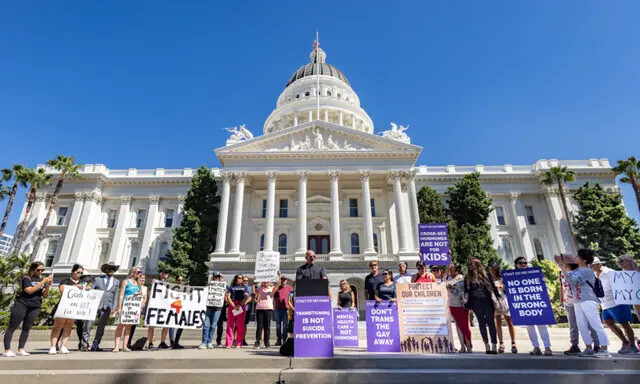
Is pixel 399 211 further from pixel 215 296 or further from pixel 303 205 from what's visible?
pixel 215 296

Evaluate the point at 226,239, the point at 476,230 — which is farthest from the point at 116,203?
the point at 476,230

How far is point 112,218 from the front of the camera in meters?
37.6

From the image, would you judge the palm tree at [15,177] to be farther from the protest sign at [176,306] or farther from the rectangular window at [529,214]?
the rectangular window at [529,214]

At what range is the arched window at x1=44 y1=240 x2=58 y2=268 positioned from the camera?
34.9m

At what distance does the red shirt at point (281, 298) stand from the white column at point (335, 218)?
19257 mm

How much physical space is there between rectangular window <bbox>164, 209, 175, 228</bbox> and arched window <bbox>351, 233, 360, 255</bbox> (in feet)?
65.3

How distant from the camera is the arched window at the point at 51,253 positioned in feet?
114

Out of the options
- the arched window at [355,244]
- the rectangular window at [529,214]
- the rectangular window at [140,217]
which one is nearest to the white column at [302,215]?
the arched window at [355,244]

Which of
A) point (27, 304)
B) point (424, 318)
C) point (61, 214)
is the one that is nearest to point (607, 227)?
point (424, 318)

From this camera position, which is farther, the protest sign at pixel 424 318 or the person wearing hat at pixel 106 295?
the person wearing hat at pixel 106 295

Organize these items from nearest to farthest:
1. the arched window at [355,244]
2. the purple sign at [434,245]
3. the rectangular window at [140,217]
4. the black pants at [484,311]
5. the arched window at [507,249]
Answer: the black pants at [484,311]
the purple sign at [434,245]
the arched window at [355,244]
the arched window at [507,249]
the rectangular window at [140,217]

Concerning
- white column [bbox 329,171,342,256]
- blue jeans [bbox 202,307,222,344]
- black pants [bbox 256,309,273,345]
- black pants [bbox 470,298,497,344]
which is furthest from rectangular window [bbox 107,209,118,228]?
black pants [bbox 470,298,497,344]

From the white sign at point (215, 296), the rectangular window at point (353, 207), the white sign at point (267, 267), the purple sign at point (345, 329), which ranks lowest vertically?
the purple sign at point (345, 329)

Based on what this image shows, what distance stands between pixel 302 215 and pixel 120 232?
20.6 m
